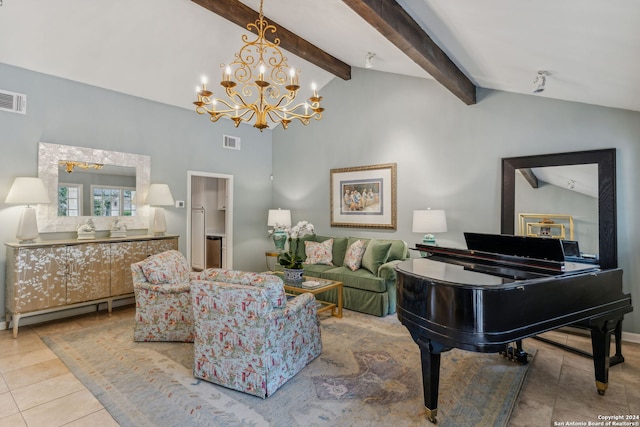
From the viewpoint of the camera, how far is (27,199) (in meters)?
3.78

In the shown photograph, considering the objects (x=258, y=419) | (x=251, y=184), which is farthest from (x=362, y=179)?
(x=258, y=419)

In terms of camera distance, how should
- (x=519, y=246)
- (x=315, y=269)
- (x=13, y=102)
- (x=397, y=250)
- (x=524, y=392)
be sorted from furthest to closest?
(x=315, y=269)
(x=397, y=250)
(x=13, y=102)
(x=519, y=246)
(x=524, y=392)

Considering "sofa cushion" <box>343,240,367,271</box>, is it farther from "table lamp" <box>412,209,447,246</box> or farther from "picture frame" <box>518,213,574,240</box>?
"picture frame" <box>518,213,574,240</box>

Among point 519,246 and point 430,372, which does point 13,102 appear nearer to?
point 430,372

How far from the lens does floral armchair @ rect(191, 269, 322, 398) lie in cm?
242

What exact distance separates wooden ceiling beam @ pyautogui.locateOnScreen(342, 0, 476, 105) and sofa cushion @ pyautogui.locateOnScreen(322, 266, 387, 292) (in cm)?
256

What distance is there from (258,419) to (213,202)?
603 centimetres

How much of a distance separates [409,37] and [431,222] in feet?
7.82

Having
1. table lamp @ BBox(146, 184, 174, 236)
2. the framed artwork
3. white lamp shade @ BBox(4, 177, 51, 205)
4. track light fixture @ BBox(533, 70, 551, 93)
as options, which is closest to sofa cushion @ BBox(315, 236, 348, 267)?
the framed artwork

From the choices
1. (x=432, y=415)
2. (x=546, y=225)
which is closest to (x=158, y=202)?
(x=432, y=415)

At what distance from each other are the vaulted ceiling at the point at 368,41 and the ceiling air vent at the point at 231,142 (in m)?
0.90

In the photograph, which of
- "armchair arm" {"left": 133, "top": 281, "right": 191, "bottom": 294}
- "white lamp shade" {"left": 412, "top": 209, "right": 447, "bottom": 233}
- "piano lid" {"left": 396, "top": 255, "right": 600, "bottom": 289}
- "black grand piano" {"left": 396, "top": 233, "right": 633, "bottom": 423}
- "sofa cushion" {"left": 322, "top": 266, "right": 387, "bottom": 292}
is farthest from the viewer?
"white lamp shade" {"left": 412, "top": 209, "right": 447, "bottom": 233}

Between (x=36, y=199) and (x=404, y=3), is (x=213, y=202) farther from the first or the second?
(x=404, y=3)

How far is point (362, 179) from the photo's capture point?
577cm
